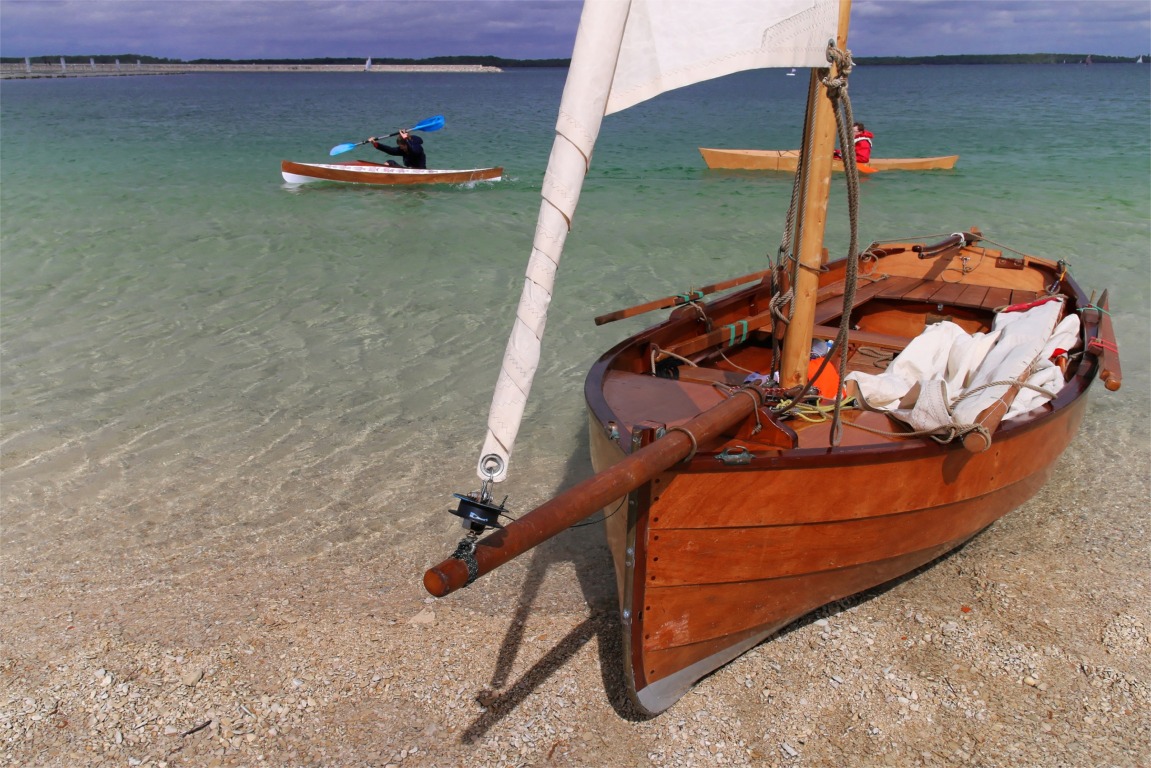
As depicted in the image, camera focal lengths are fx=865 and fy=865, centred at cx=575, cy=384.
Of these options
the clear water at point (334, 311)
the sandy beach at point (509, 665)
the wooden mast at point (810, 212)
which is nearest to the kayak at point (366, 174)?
the clear water at point (334, 311)

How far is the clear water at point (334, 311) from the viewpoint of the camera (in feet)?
21.1

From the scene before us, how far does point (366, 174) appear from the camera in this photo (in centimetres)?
1925

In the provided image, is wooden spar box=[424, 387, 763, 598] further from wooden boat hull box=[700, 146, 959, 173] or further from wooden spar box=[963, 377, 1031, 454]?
wooden boat hull box=[700, 146, 959, 173]

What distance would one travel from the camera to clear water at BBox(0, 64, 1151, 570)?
6.42 m

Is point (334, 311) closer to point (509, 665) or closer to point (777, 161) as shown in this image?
point (509, 665)

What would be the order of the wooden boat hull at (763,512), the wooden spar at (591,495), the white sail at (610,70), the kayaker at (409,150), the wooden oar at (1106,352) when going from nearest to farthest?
the wooden spar at (591,495) < the white sail at (610,70) < the wooden boat hull at (763,512) < the wooden oar at (1106,352) < the kayaker at (409,150)

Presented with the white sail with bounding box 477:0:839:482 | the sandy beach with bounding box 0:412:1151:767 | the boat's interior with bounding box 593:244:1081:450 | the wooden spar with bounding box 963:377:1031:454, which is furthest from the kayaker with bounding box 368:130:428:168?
the white sail with bounding box 477:0:839:482

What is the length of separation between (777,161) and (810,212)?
62.5 ft

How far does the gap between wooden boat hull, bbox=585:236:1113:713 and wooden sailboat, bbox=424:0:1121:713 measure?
0.04 feet

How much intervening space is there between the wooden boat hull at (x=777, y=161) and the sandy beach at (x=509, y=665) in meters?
17.8

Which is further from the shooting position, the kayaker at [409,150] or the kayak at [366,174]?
the kayaker at [409,150]

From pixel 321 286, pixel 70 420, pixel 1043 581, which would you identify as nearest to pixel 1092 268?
pixel 1043 581

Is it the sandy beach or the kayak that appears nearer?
the sandy beach

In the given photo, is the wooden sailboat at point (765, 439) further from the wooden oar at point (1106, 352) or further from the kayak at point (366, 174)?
the kayak at point (366, 174)
